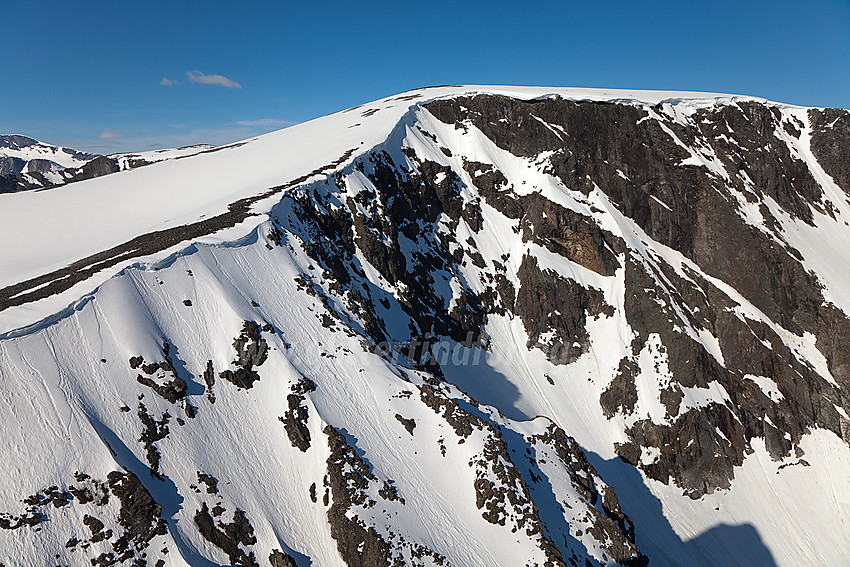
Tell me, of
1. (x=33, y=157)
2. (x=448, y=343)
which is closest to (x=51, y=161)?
(x=33, y=157)

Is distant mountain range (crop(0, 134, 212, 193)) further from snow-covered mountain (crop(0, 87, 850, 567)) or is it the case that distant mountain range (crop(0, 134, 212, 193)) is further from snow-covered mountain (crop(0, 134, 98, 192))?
snow-covered mountain (crop(0, 87, 850, 567))

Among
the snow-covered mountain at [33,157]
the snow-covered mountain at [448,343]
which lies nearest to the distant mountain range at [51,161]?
the snow-covered mountain at [33,157]

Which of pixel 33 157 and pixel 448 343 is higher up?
pixel 33 157

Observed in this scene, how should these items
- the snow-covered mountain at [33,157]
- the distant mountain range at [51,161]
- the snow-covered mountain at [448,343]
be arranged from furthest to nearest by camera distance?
1. the snow-covered mountain at [33,157]
2. the distant mountain range at [51,161]
3. the snow-covered mountain at [448,343]

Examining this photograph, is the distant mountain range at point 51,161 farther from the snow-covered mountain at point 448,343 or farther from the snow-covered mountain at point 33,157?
the snow-covered mountain at point 448,343

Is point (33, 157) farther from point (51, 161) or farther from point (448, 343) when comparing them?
point (448, 343)

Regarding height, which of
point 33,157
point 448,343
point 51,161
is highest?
point 33,157

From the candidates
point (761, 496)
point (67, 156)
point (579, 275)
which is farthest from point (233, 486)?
point (67, 156)

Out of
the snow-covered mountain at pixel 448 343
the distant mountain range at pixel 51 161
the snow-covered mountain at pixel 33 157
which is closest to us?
the snow-covered mountain at pixel 448 343
